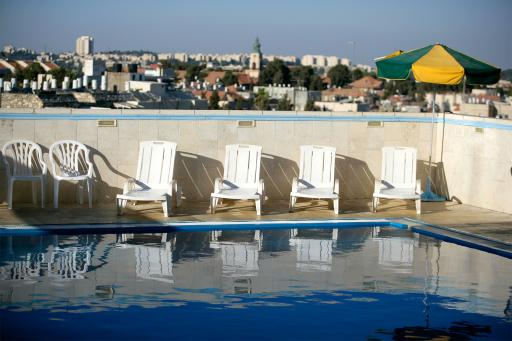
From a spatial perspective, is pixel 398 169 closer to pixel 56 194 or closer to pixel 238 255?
pixel 238 255

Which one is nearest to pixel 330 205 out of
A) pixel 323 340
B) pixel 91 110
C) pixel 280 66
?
pixel 91 110

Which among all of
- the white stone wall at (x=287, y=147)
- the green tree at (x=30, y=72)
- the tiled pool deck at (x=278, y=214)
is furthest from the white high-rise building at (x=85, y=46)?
the tiled pool deck at (x=278, y=214)

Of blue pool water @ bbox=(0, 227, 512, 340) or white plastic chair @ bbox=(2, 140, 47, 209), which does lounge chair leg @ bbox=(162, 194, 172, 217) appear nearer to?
blue pool water @ bbox=(0, 227, 512, 340)

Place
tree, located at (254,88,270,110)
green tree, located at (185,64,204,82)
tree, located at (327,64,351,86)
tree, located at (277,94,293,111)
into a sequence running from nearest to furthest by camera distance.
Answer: tree, located at (277,94,293,111)
tree, located at (254,88,270,110)
green tree, located at (185,64,204,82)
tree, located at (327,64,351,86)

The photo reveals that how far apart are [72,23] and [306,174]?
4031 cm

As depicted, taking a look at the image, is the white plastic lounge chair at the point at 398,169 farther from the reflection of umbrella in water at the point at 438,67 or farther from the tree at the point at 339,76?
the tree at the point at 339,76

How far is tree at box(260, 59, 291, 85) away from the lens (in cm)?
10625

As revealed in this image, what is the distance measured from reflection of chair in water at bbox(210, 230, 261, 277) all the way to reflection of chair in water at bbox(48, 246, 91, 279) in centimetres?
121

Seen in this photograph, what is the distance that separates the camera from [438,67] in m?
9.59

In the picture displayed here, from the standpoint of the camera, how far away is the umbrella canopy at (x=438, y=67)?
375 inches

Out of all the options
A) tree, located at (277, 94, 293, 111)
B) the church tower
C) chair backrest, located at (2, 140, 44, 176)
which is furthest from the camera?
the church tower

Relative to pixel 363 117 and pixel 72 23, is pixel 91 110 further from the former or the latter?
pixel 72 23

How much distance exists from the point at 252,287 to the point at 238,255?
1145mm

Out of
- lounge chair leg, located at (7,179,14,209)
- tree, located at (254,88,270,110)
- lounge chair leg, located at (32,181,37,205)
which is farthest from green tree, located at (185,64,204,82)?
lounge chair leg, located at (7,179,14,209)
